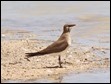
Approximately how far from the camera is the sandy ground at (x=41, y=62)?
1080 centimetres

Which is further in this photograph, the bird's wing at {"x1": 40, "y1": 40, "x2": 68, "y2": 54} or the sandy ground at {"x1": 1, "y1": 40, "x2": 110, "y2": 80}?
the bird's wing at {"x1": 40, "y1": 40, "x2": 68, "y2": 54}

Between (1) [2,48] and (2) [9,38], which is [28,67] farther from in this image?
(2) [9,38]

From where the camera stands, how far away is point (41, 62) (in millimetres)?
12023

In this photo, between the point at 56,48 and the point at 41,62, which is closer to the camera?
A: the point at 56,48

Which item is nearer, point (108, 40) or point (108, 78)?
point (108, 78)

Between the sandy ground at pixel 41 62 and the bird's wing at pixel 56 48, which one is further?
the bird's wing at pixel 56 48

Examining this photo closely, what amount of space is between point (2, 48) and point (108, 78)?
149 inches

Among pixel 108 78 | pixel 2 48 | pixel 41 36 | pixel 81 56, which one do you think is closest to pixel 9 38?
pixel 41 36

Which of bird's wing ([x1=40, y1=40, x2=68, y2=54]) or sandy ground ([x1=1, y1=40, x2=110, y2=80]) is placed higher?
bird's wing ([x1=40, y1=40, x2=68, y2=54])

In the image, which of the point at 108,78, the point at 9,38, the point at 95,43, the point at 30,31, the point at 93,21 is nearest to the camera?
the point at 108,78

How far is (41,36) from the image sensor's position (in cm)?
1562

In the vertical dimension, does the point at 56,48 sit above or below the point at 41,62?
above

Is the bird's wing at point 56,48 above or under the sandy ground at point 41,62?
above

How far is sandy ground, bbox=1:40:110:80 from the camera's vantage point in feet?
35.4
